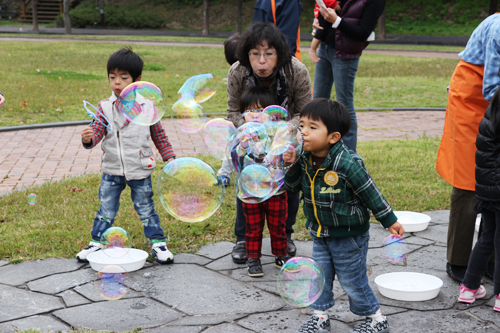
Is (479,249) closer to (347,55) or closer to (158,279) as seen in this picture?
(158,279)

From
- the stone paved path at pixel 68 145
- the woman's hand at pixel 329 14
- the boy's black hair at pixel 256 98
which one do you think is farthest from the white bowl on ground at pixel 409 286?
the stone paved path at pixel 68 145

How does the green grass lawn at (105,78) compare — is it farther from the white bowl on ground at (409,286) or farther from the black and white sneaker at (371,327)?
the black and white sneaker at (371,327)

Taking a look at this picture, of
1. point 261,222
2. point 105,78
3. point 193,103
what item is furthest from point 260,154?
point 105,78

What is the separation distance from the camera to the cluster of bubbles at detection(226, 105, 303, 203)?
3006mm

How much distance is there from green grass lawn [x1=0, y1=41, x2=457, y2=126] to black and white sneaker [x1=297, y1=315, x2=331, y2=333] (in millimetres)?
6676

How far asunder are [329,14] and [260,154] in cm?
230

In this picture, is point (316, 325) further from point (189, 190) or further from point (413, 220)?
point (413, 220)

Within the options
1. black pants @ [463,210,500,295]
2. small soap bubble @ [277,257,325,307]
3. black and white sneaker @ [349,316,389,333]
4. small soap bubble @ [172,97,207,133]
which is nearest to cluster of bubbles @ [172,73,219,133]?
small soap bubble @ [172,97,207,133]

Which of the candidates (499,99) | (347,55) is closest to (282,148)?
(499,99)

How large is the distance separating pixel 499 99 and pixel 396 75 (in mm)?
11832

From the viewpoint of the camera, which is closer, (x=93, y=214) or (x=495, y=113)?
(x=495, y=113)

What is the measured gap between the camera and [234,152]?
11.0 feet

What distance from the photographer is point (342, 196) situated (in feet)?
9.20

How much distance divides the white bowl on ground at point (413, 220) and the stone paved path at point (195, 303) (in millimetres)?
469
